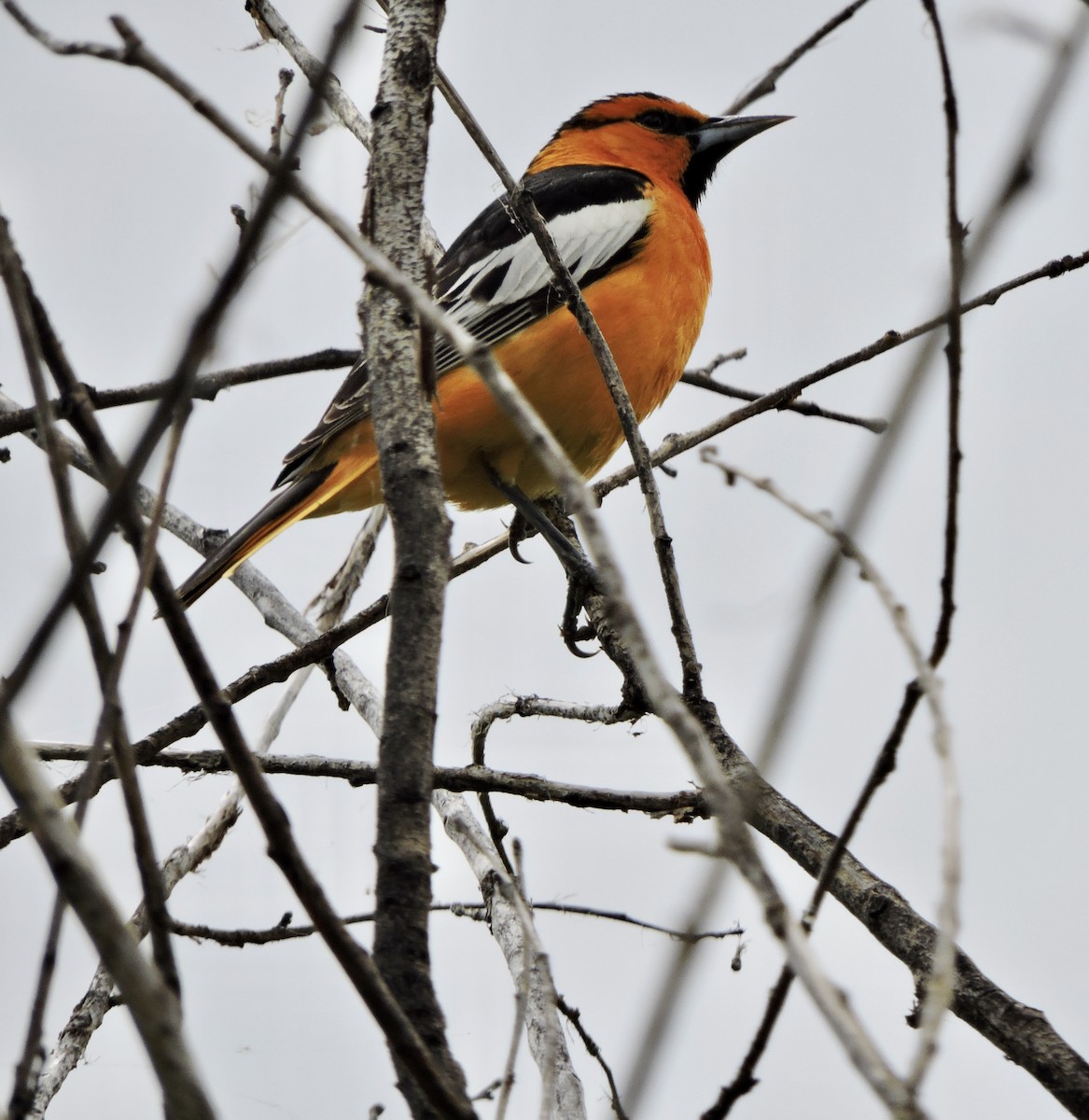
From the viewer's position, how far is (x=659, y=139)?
5.49 metres

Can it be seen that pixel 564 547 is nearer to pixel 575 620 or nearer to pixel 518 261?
pixel 575 620

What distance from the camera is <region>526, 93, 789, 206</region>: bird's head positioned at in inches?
213

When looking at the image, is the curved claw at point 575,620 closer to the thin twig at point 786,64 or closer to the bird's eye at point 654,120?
the thin twig at point 786,64

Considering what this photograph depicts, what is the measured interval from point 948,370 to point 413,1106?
739 millimetres

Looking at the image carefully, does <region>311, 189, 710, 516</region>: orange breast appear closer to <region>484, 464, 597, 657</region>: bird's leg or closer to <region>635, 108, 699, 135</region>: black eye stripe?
<region>484, 464, 597, 657</region>: bird's leg

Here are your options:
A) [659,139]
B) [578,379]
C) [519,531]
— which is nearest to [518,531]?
[519,531]

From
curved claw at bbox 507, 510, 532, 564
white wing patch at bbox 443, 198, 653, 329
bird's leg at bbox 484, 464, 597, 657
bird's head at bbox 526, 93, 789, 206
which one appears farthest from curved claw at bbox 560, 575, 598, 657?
bird's head at bbox 526, 93, 789, 206

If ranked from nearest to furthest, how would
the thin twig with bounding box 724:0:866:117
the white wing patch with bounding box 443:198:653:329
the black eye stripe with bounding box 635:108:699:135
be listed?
the thin twig with bounding box 724:0:866:117 → the white wing patch with bounding box 443:198:653:329 → the black eye stripe with bounding box 635:108:699:135

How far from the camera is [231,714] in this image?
3.34 ft

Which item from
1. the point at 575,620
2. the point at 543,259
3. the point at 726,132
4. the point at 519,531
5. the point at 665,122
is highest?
the point at 665,122

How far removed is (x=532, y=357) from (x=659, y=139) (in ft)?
6.24

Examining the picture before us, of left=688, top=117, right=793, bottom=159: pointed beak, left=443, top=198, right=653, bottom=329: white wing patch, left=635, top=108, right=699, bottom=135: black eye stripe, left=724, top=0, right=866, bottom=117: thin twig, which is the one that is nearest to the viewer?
left=724, top=0, right=866, bottom=117: thin twig

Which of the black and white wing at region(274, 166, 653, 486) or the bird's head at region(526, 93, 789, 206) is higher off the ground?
the bird's head at region(526, 93, 789, 206)

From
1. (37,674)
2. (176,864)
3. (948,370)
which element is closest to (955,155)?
(948,370)
